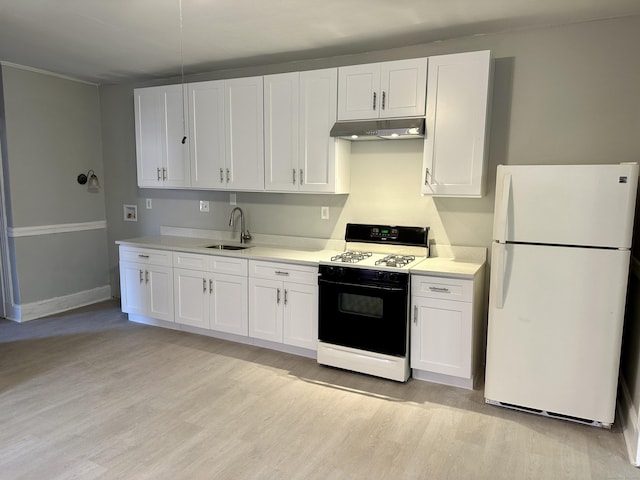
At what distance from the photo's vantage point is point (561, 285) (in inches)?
103

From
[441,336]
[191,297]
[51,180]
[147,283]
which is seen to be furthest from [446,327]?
[51,180]

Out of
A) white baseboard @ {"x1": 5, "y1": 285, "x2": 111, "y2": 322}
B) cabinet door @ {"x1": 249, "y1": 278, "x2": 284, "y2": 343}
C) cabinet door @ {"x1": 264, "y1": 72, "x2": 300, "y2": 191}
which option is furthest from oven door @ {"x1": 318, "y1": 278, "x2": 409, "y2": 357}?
white baseboard @ {"x1": 5, "y1": 285, "x2": 111, "y2": 322}

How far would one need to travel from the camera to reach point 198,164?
4.22 metres

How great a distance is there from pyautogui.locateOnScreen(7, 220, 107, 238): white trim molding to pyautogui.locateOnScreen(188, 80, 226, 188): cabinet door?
173cm

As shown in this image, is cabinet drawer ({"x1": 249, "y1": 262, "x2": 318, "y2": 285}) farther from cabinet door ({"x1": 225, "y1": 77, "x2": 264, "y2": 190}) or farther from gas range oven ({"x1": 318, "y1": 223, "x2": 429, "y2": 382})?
cabinet door ({"x1": 225, "y1": 77, "x2": 264, "y2": 190})

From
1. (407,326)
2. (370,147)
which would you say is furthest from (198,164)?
(407,326)

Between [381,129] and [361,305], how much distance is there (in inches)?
51.4

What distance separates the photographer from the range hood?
10.4 ft

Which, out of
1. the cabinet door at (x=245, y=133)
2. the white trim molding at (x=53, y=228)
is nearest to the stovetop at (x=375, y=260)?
the cabinet door at (x=245, y=133)

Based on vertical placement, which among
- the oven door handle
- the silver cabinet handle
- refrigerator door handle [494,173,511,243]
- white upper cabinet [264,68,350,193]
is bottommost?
the oven door handle

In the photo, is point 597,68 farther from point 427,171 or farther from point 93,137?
point 93,137

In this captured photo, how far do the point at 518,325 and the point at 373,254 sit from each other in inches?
51.8

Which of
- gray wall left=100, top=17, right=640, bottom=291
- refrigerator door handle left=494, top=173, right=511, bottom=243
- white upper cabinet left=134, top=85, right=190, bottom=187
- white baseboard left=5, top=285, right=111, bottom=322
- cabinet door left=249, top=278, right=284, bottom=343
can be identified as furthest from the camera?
white baseboard left=5, top=285, right=111, bottom=322

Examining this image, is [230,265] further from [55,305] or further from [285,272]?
[55,305]
